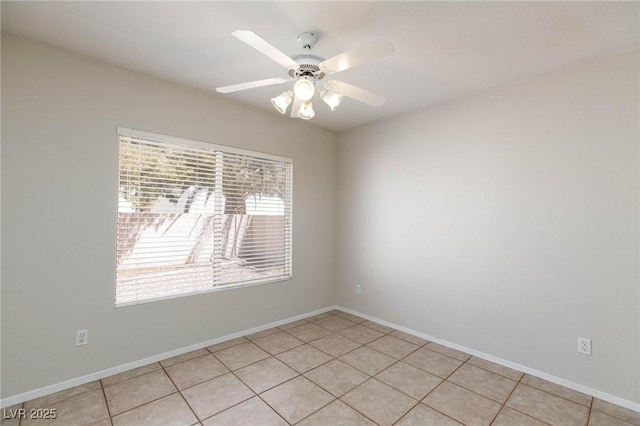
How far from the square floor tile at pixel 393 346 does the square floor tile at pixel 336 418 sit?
0.97m

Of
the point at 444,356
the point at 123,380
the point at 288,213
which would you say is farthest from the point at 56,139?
the point at 444,356

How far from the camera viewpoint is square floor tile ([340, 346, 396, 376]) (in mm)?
2633

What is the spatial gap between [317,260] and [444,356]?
189 centimetres

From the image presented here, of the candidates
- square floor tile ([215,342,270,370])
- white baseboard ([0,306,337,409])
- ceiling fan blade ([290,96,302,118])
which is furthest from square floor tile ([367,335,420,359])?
ceiling fan blade ([290,96,302,118])

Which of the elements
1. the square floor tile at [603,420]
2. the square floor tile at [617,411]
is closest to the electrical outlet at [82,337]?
the square floor tile at [603,420]

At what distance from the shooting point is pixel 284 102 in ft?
6.57

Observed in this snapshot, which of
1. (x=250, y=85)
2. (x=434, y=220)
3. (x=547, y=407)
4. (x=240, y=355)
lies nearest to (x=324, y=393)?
(x=240, y=355)

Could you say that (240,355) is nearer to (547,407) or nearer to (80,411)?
(80,411)

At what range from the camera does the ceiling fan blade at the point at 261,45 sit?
4.68 feet

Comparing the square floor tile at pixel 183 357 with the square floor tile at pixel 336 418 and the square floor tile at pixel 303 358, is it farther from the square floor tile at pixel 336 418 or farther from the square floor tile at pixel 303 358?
the square floor tile at pixel 336 418

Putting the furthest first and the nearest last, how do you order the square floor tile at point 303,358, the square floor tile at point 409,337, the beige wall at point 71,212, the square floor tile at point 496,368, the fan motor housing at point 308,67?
the square floor tile at point 409,337
the square floor tile at point 303,358
the square floor tile at point 496,368
the beige wall at point 71,212
the fan motor housing at point 308,67

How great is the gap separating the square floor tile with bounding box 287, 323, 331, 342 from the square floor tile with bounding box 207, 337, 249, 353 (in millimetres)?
552

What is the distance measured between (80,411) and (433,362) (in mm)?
2782

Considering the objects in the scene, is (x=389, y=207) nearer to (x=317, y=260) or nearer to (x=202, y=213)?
(x=317, y=260)
